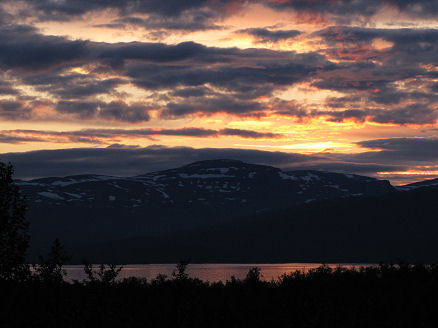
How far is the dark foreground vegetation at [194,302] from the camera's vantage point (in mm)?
33438

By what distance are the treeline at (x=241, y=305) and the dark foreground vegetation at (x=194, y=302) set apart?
5cm

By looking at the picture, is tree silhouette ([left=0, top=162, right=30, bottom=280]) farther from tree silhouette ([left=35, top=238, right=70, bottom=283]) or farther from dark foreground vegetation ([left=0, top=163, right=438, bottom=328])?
tree silhouette ([left=35, top=238, right=70, bottom=283])

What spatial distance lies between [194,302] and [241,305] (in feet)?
33.1

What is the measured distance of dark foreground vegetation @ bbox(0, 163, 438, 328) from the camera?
1316 inches

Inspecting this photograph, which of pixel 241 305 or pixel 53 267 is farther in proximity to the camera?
pixel 53 267

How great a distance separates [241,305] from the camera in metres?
43.3

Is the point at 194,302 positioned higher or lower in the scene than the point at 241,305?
higher

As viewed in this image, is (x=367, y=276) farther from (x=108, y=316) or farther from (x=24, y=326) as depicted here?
(x=24, y=326)

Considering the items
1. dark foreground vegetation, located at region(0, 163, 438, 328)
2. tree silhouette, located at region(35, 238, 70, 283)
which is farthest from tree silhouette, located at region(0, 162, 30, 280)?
tree silhouette, located at region(35, 238, 70, 283)

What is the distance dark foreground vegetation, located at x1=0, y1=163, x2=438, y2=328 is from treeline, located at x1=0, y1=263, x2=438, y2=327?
49 millimetres

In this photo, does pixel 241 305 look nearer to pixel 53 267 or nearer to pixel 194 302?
pixel 194 302

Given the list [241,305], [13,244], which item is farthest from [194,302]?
[13,244]

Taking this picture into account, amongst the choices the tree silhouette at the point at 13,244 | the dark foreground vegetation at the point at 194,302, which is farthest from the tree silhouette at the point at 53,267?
the tree silhouette at the point at 13,244

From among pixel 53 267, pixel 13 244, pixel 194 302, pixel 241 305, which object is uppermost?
pixel 13 244
